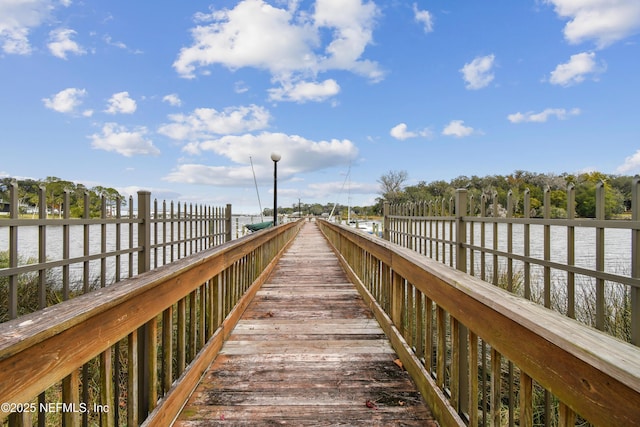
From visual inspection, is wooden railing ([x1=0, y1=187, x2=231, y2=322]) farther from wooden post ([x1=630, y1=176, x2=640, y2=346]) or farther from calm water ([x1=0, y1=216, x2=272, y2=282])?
wooden post ([x1=630, y1=176, x2=640, y2=346])

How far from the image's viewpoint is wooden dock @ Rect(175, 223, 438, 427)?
206 cm

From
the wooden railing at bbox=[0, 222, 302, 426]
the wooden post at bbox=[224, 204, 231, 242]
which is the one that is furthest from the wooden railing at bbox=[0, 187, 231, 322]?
the wooden railing at bbox=[0, 222, 302, 426]

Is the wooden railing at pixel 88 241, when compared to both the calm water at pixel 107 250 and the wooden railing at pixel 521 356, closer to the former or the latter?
the calm water at pixel 107 250

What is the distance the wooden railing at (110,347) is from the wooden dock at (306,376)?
Answer: 0.63 ft

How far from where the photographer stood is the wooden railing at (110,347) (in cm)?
96

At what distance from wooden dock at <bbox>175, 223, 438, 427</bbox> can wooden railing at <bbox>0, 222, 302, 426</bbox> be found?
0.19 meters

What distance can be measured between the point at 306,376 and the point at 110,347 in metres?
1.51

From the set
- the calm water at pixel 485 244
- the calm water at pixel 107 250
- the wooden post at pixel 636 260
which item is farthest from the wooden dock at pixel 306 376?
the calm water at pixel 485 244

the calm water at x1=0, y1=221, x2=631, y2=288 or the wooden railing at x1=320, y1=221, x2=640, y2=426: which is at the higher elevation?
the wooden railing at x1=320, y1=221, x2=640, y2=426

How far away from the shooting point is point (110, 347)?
140cm

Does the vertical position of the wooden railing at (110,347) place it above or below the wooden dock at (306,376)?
above

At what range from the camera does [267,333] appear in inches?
135

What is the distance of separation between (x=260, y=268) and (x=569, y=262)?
431cm

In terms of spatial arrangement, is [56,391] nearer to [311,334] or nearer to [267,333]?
[267,333]
